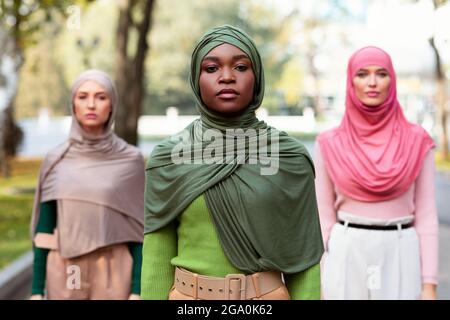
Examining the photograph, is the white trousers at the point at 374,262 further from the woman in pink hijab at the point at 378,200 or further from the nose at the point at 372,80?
the nose at the point at 372,80

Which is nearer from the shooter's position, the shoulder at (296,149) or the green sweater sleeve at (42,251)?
the shoulder at (296,149)

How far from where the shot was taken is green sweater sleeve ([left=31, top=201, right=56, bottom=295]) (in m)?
4.73

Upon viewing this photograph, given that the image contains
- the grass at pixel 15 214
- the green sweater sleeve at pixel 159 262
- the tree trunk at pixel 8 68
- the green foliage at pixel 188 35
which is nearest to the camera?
the green sweater sleeve at pixel 159 262

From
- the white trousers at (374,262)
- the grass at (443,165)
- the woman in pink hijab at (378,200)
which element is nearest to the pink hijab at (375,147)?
the woman in pink hijab at (378,200)

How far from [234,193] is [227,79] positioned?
0.43 metres

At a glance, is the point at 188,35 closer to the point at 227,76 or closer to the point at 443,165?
the point at 443,165

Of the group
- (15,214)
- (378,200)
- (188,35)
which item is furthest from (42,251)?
(188,35)

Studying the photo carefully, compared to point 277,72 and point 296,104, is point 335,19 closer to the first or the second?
point 277,72

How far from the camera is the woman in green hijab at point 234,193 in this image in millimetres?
2977

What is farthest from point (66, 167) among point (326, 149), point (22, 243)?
point (22, 243)

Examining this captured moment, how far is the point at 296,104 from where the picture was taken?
191 feet

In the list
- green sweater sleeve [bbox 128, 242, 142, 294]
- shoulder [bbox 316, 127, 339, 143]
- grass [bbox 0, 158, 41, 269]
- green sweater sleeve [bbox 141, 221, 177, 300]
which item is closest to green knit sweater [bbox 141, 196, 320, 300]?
green sweater sleeve [bbox 141, 221, 177, 300]

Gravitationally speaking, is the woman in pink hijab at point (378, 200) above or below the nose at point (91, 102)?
below

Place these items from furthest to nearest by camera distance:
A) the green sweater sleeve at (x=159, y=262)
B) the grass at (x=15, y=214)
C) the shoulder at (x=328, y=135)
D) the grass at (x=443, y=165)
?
the grass at (x=443, y=165)
the grass at (x=15, y=214)
the shoulder at (x=328, y=135)
the green sweater sleeve at (x=159, y=262)
